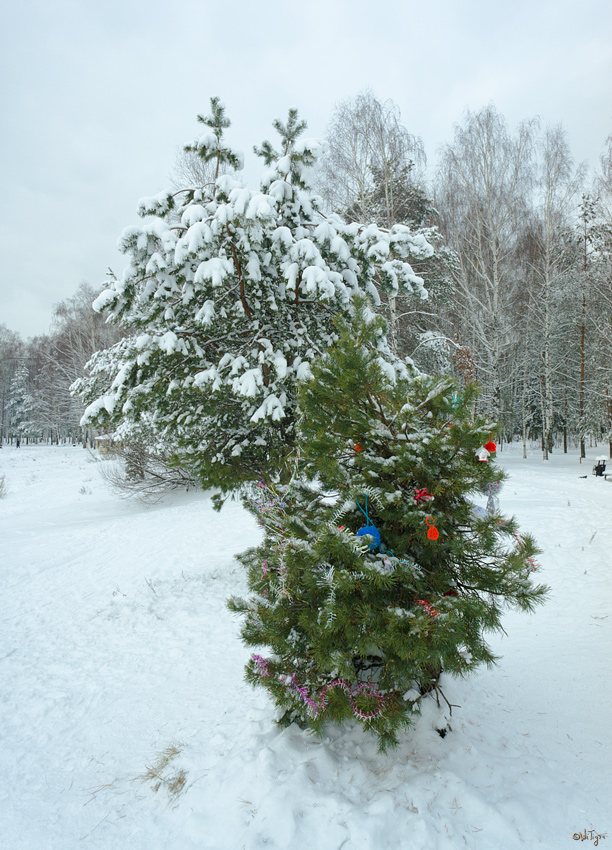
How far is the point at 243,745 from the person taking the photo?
2.35 metres

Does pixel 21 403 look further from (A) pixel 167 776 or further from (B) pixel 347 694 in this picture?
(B) pixel 347 694

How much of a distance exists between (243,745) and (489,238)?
16518 mm

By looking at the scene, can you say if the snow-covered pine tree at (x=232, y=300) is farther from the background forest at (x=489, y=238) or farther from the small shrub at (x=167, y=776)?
the background forest at (x=489, y=238)

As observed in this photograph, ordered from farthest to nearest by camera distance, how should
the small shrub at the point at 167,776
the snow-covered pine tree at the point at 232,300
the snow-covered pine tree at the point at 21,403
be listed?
the snow-covered pine tree at the point at 21,403 < the snow-covered pine tree at the point at 232,300 < the small shrub at the point at 167,776


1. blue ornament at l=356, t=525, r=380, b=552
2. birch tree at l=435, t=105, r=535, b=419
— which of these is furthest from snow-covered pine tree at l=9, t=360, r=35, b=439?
blue ornament at l=356, t=525, r=380, b=552

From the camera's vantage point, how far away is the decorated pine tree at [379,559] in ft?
6.01

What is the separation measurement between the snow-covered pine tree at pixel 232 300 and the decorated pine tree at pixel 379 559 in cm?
150

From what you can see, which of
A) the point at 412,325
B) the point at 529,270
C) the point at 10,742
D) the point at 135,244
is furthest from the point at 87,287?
the point at 10,742

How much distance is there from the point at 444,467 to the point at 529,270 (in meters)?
18.9

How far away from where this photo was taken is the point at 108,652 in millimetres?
3881

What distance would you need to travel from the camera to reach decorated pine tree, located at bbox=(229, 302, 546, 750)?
1.83 metres

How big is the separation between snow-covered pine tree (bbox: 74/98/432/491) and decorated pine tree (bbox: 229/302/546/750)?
150cm
